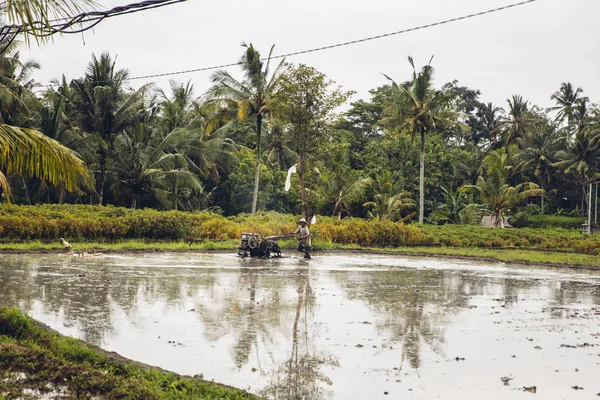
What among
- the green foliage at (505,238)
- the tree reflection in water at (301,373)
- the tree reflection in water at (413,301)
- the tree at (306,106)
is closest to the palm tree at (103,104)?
the tree at (306,106)

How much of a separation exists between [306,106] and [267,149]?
15571 millimetres

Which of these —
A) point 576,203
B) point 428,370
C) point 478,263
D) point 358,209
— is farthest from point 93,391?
point 576,203

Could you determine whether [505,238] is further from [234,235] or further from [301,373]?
[301,373]

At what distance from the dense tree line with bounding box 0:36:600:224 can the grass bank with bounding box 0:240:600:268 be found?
5.01m

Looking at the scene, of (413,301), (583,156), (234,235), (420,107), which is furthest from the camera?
(583,156)

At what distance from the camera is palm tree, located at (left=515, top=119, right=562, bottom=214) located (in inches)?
2335

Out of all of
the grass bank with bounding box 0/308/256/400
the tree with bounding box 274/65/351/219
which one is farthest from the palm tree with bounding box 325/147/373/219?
the grass bank with bounding box 0/308/256/400

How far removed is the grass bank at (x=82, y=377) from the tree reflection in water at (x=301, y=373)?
1.74ft

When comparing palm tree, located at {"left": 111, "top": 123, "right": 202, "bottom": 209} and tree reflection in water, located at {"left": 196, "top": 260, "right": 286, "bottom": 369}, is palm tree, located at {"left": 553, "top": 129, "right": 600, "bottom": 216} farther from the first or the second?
tree reflection in water, located at {"left": 196, "top": 260, "right": 286, "bottom": 369}

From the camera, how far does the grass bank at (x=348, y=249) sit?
22703 millimetres

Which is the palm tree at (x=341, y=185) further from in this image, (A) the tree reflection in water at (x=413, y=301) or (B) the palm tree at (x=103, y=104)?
(A) the tree reflection in water at (x=413, y=301)

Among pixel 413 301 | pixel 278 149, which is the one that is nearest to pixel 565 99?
pixel 278 149

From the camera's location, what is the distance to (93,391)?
6.20 meters

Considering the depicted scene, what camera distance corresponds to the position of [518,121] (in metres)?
63.3
